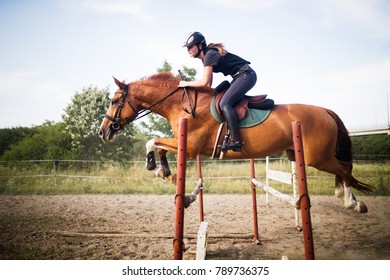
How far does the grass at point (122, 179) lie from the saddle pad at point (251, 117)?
4653 mm

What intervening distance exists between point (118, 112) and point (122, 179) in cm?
606

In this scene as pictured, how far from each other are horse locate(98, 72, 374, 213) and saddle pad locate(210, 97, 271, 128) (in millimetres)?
37

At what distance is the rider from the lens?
2.30 m

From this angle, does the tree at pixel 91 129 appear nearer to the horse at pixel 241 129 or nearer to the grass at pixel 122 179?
the grass at pixel 122 179

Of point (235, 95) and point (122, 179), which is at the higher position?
point (235, 95)

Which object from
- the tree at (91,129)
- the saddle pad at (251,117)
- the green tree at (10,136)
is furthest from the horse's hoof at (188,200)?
the tree at (91,129)

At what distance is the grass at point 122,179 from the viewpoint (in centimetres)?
683

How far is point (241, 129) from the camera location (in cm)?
238

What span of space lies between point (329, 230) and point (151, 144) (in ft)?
9.87

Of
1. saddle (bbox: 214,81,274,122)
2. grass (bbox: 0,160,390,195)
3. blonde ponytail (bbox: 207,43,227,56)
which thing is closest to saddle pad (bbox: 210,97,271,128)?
saddle (bbox: 214,81,274,122)

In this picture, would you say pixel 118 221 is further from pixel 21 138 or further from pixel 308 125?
pixel 21 138

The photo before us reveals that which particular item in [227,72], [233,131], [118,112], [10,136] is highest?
[227,72]

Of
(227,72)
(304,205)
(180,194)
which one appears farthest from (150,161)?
(304,205)

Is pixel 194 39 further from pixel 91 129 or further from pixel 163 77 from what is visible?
pixel 91 129
